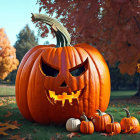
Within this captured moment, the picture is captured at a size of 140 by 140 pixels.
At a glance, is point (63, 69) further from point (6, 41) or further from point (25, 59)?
point (6, 41)

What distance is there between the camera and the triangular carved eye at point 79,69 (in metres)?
3.76

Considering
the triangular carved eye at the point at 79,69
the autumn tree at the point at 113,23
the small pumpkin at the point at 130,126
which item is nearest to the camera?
the small pumpkin at the point at 130,126

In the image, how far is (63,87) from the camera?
354 centimetres

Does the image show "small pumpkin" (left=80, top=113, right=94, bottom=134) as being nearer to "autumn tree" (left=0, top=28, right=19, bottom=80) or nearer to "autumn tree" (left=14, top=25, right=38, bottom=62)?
"autumn tree" (left=0, top=28, right=19, bottom=80)

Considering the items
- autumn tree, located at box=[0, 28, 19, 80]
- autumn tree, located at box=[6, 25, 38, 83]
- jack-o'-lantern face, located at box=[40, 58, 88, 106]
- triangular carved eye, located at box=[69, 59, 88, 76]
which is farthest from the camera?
autumn tree, located at box=[6, 25, 38, 83]

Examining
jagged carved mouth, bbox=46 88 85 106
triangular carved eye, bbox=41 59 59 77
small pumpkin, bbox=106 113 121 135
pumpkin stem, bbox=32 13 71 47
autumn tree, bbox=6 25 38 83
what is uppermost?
autumn tree, bbox=6 25 38 83

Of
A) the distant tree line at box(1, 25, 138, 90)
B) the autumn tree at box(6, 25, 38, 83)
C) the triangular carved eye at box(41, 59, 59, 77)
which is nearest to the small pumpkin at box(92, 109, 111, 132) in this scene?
the triangular carved eye at box(41, 59, 59, 77)

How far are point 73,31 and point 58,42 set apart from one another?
344 cm

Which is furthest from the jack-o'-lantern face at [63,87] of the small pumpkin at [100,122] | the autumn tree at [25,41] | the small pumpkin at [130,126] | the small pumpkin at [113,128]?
the autumn tree at [25,41]

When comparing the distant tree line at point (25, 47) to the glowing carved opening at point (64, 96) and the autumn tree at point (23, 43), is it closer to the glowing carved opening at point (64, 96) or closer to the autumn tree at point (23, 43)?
the autumn tree at point (23, 43)

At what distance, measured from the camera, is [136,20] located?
19.8 ft

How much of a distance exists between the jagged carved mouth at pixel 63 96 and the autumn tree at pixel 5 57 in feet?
56.2

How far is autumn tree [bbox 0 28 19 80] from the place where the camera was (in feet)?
65.2

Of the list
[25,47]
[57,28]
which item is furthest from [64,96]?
[25,47]
